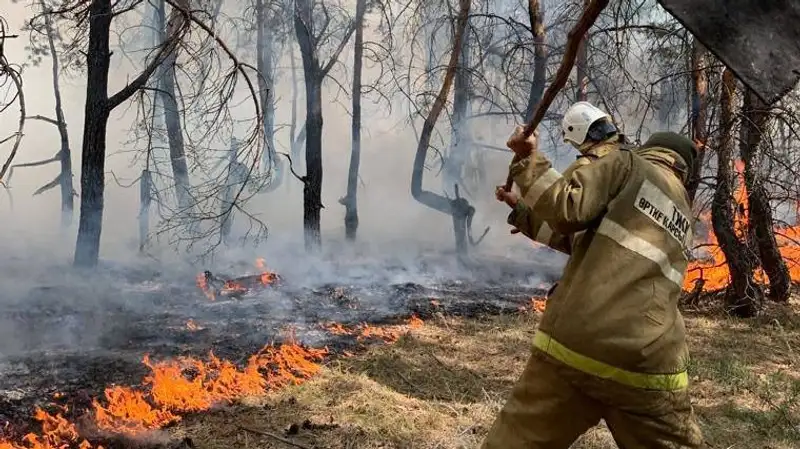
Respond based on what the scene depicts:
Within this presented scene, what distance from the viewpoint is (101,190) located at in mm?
9992

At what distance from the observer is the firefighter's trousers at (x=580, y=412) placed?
8.48 feet

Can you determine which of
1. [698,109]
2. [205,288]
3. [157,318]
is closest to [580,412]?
[157,318]

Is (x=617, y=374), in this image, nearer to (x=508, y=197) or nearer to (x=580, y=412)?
(x=580, y=412)

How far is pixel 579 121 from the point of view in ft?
10.1

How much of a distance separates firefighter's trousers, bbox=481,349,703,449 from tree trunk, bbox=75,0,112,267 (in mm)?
8686

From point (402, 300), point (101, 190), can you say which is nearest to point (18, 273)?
point (101, 190)

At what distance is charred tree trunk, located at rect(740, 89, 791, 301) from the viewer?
7.08m

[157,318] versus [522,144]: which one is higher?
[522,144]

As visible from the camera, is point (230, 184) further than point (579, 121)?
Yes

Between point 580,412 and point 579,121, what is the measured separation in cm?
136

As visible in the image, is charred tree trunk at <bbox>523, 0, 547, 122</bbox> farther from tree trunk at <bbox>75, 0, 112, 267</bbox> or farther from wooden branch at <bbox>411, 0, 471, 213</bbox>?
tree trunk at <bbox>75, 0, 112, 267</bbox>

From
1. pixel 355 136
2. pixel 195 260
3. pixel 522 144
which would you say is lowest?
pixel 195 260

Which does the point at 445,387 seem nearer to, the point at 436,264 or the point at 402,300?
the point at 402,300

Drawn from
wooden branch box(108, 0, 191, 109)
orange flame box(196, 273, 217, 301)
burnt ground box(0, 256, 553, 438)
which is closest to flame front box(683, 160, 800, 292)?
burnt ground box(0, 256, 553, 438)
